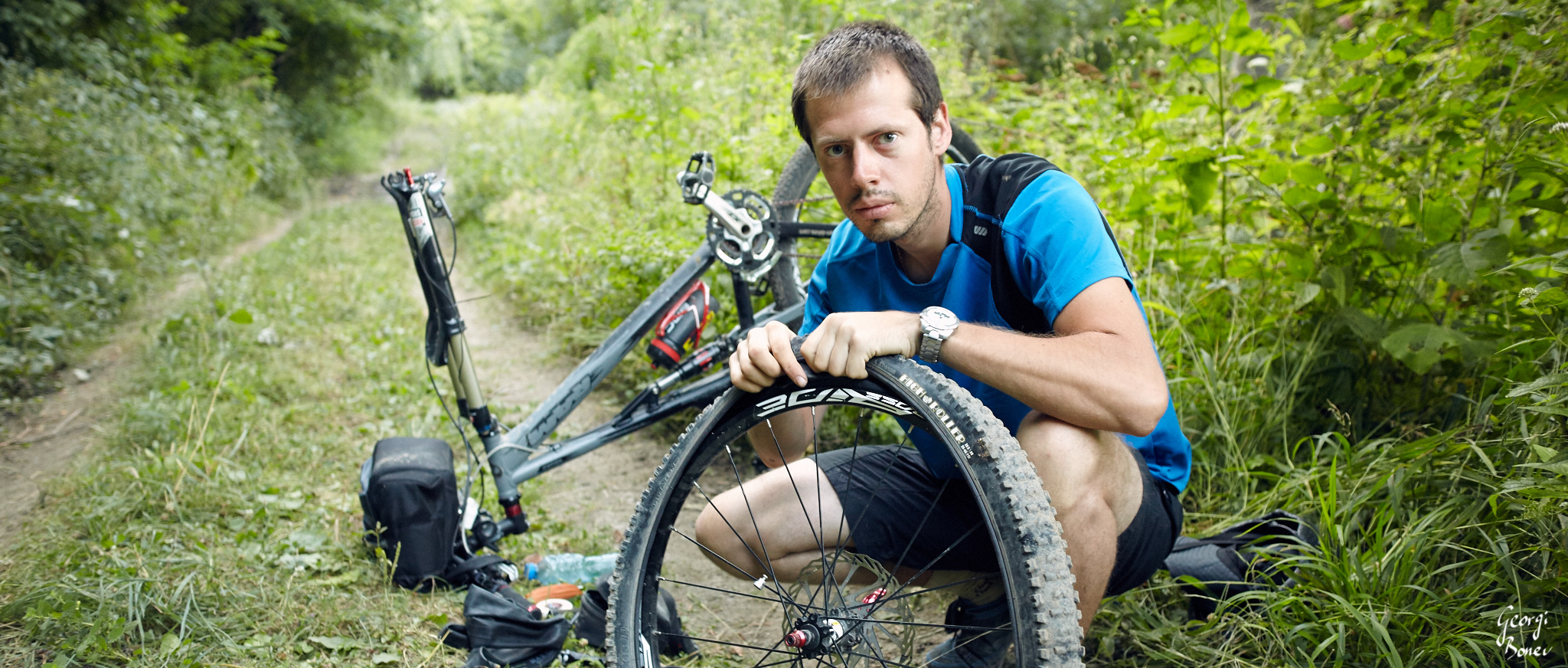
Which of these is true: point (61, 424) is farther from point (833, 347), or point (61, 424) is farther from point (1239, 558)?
point (1239, 558)

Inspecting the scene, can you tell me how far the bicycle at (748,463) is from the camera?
122 centimetres

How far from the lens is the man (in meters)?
1.41

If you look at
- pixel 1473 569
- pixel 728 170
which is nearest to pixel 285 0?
pixel 728 170

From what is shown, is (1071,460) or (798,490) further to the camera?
(798,490)

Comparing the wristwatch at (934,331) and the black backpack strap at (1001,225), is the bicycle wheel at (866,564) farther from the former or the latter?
the black backpack strap at (1001,225)

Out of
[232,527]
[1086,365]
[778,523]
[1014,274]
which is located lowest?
[232,527]

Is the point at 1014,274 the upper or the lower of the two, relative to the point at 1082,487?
upper

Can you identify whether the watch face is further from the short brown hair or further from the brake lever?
the brake lever

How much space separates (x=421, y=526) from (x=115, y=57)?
938cm

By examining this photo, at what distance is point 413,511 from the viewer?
89.7 inches

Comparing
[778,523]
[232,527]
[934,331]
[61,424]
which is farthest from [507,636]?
[61,424]

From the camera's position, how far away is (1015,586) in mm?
1204

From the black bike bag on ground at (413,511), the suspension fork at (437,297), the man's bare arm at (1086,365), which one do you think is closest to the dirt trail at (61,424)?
the black bike bag on ground at (413,511)

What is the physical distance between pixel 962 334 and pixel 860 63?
23.8 inches
